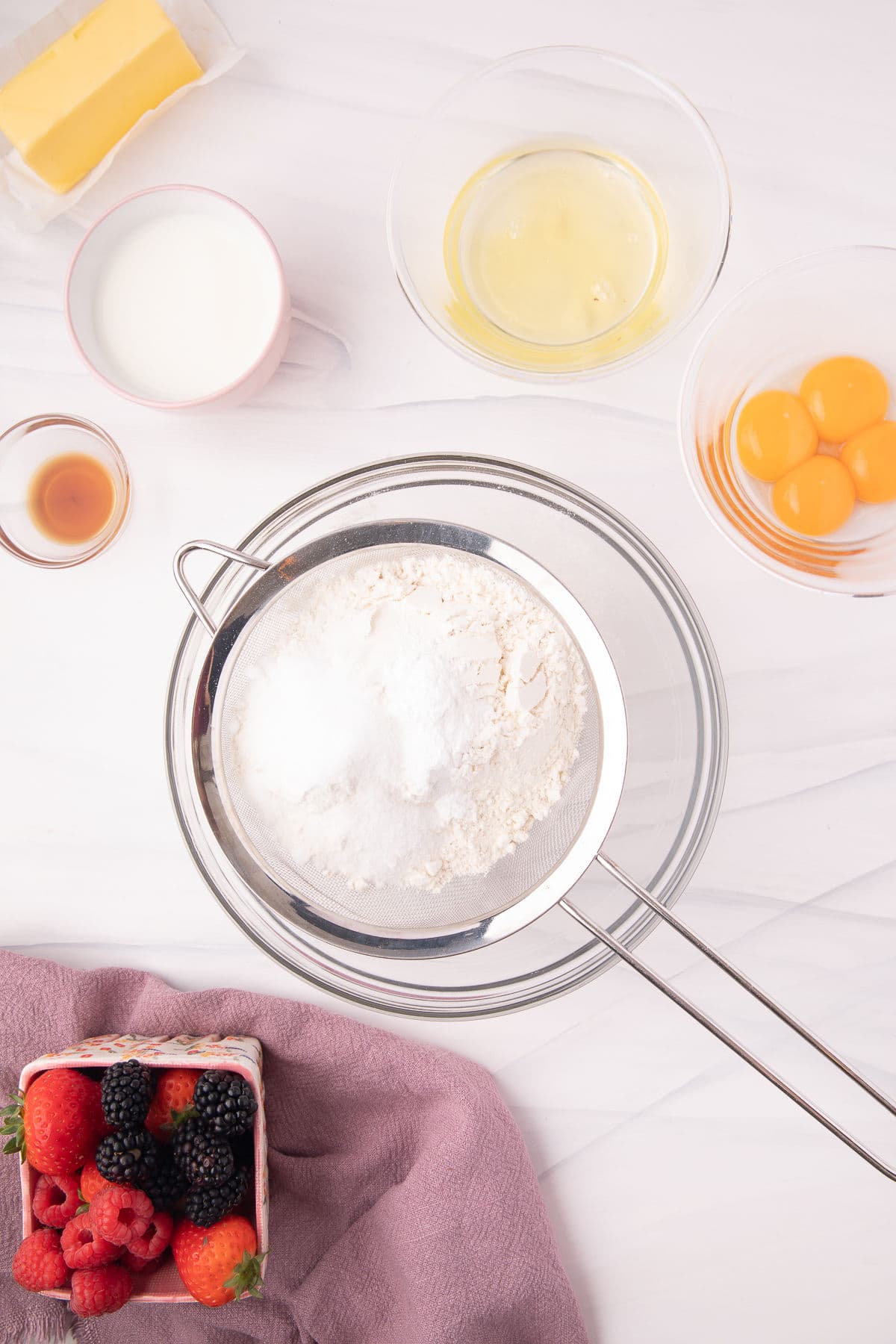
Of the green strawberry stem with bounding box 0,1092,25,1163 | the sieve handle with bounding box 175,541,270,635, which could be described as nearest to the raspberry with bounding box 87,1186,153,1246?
the green strawberry stem with bounding box 0,1092,25,1163

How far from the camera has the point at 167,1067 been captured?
1.08 m

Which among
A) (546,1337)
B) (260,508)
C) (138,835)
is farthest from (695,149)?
(546,1337)

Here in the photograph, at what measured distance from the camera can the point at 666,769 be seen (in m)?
1.20

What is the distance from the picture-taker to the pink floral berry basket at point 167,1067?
106cm

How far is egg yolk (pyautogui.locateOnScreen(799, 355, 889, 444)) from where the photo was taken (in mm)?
1153

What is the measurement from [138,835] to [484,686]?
60 centimetres

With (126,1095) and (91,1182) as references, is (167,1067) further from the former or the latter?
(91,1182)

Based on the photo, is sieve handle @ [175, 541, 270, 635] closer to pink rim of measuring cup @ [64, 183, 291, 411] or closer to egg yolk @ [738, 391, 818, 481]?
pink rim of measuring cup @ [64, 183, 291, 411]

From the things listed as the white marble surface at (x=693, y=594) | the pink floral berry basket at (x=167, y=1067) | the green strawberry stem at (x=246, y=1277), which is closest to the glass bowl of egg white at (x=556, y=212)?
the white marble surface at (x=693, y=594)

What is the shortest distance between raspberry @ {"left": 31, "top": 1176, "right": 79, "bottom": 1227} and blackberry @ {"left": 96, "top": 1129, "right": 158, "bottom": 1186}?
8 centimetres

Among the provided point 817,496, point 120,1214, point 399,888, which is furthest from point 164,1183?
point 817,496

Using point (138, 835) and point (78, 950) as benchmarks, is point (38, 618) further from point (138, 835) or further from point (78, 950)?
point (78, 950)

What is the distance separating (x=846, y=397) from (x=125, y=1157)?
4.47 ft

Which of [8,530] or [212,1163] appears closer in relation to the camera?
[212,1163]
